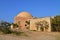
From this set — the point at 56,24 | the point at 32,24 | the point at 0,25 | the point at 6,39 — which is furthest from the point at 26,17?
the point at 6,39

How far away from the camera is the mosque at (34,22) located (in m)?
35.2

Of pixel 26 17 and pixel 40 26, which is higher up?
pixel 26 17

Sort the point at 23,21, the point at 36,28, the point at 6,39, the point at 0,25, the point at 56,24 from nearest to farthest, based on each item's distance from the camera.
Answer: the point at 6,39
the point at 0,25
the point at 56,24
the point at 36,28
the point at 23,21

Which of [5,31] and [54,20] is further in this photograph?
[54,20]

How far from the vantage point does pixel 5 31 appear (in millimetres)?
19469

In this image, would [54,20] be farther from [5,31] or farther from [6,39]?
[6,39]

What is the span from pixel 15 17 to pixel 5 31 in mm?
26525

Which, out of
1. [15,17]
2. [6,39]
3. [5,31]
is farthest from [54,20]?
[6,39]

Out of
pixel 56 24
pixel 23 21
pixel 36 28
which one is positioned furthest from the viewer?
pixel 23 21

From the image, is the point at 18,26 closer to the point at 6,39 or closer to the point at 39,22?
the point at 39,22

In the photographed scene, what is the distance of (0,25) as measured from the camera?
72.8 feet

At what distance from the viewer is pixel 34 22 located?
37.7 metres

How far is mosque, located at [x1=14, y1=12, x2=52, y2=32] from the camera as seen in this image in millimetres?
35188

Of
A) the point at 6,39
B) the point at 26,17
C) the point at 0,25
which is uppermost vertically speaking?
the point at 26,17
